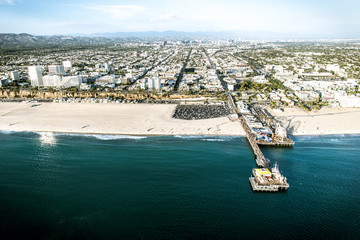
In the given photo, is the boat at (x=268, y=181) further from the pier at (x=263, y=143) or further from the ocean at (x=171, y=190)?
the ocean at (x=171, y=190)

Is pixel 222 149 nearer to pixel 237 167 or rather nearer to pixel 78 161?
pixel 237 167

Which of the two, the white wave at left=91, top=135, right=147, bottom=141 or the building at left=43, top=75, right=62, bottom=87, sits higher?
the building at left=43, top=75, right=62, bottom=87

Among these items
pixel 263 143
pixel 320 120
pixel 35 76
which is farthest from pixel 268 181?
pixel 35 76

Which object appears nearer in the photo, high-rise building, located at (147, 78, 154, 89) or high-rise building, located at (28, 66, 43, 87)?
high-rise building, located at (147, 78, 154, 89)

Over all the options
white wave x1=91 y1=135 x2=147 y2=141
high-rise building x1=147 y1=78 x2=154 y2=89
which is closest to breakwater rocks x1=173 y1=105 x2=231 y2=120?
white wave x1=91 y1=135 x2=147 y2=141

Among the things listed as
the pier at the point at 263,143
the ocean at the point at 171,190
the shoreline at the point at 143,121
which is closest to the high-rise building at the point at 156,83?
the shoreline at the point at 143,121

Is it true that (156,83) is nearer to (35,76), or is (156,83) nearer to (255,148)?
(35,76)

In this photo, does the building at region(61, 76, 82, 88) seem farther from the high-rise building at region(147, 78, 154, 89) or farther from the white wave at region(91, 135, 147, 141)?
the white wave at region(91, 135, 147, 141)
